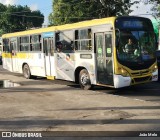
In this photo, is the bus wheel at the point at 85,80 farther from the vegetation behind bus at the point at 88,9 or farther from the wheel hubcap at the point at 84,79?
the vegetation behind bus at the point at 88,9

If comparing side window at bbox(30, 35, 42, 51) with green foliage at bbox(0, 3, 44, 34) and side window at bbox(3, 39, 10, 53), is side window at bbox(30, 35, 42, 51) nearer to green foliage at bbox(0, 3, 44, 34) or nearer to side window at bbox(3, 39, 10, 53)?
side window at bbox(3, 39, 10, 53)

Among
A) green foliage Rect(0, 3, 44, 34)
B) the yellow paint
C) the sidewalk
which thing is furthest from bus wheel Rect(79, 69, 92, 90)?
green foliage Rect(0, 3, 44, 34)

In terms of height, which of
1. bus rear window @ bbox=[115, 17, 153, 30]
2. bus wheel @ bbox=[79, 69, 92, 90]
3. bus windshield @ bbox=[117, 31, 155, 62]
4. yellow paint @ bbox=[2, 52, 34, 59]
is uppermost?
bus rear window @ bbox=[115, 17, 153, 30]

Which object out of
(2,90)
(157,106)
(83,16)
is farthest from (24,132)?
(83,16)

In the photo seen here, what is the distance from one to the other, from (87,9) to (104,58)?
1310 inches

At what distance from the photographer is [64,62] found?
1747 centimetres

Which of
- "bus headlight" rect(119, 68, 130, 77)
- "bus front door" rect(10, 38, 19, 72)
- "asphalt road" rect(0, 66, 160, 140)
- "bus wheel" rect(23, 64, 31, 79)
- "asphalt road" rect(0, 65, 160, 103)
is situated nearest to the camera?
"asphalt road" rect(0, 66, 160, 140)

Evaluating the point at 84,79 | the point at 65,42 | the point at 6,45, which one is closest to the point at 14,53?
the point at 6,45

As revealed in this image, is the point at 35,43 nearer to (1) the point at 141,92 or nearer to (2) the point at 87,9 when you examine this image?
(1) the point at 141,92

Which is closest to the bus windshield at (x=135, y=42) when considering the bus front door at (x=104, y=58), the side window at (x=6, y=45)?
the bus front door at (x=104, y=58)

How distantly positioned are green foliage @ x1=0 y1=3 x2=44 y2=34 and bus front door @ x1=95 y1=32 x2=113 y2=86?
65460mm

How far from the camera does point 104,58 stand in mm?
14617

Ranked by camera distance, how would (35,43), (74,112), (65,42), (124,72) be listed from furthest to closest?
(35,43) → (65,42) → (124,72) → (74,112)

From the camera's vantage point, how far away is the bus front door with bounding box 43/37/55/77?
60.6 ft
